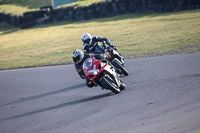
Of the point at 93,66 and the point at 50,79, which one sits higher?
the point at 93,66

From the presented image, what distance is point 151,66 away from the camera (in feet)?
39.5

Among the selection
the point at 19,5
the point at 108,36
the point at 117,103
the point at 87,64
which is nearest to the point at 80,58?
the point at 87,64

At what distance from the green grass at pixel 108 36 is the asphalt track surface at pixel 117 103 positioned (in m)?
4.73

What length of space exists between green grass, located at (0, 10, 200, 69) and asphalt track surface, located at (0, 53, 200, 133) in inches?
186

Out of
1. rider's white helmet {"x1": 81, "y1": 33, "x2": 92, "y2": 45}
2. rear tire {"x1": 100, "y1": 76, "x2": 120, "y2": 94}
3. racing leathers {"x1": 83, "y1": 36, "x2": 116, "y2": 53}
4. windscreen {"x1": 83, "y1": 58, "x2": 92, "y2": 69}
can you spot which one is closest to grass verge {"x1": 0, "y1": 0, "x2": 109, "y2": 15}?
racing leathers {"x1": 83, "y1": 36, "x2": 116, "y2": 53}

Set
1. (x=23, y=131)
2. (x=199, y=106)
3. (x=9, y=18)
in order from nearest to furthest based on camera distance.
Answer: (x=199, y=106) → (x=23, y=131) → (x=9, y=18)

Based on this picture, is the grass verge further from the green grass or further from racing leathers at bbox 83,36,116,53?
racing leathers at bbox 83,36,116,53

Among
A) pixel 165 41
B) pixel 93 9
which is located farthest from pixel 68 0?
pixel 165 41

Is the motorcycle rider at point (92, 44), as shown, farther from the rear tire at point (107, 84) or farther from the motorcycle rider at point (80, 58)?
the rear tire at point (107, 84)

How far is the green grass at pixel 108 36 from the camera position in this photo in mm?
18109

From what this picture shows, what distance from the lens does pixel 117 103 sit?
26.1 feet

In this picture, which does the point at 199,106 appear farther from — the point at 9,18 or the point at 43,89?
the point at 9,18

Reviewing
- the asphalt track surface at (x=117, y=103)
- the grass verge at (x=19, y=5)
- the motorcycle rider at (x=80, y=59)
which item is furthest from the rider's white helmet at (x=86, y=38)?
the grass verge at (x=19, y=5)

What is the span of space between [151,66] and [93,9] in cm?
2175
